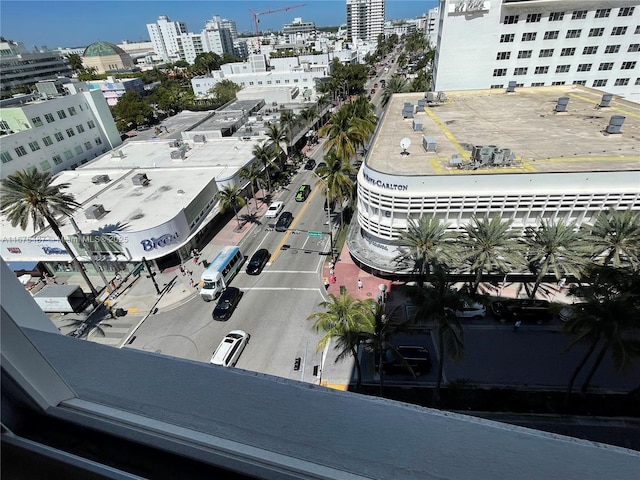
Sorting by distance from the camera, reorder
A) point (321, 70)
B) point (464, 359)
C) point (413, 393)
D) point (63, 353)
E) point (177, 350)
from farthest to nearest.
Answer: point (321, 70) → point (177, 350) → point (464, 359) → point (413, 393) → point (63, 353)

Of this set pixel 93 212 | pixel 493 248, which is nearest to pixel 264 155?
pixel 93 212

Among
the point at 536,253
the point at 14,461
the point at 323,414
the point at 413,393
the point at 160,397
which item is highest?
the point at 14,461

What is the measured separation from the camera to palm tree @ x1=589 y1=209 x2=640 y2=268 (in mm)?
20672

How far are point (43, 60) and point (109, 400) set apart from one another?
183952 mm

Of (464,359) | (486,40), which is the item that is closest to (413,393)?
(464,359)

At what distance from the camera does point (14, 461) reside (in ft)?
5.67

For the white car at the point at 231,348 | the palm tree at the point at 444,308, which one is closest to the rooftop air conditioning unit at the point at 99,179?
the white car at the point at 231,348

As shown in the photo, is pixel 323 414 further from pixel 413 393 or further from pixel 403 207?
pixel 403 207

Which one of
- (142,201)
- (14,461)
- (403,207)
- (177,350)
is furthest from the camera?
(142,201)

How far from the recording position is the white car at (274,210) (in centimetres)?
3920

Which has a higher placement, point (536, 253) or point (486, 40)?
point (486, 40)

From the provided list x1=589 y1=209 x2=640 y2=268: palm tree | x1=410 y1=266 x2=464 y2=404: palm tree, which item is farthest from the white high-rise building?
x1=410 y1=266 x2=464 y2=404: palm tree

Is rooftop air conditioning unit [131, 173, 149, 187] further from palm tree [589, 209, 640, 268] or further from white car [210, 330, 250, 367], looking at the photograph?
palm tree [589, 209, 640, 268]

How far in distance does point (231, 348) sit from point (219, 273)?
25.1ft
